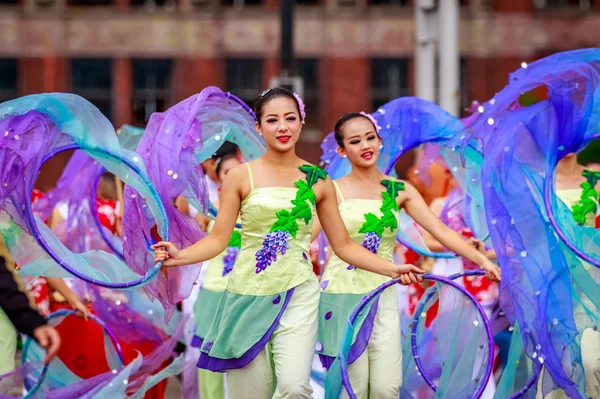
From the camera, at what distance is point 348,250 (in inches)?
242

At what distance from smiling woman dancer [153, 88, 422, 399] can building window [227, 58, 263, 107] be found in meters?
24.9

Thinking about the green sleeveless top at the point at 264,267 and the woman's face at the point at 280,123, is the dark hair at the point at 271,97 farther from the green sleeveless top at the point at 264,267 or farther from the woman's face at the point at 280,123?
the green sleeveless top at the point at 264,267

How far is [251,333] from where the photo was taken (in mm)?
5746

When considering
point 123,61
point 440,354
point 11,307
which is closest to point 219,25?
point 123,61

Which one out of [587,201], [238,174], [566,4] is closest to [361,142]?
[238,174]

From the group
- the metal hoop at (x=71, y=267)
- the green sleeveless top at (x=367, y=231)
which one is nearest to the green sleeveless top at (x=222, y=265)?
the green sleeveless top at (x=367, y=231)

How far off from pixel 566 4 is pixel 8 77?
14830 millimetres

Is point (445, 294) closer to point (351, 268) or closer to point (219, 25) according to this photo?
point (351, 268)

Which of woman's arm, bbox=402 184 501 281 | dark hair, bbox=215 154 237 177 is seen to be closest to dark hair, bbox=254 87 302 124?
woman's arm, bbox=402 184 501 281

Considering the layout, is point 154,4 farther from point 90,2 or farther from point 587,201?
point 587,201

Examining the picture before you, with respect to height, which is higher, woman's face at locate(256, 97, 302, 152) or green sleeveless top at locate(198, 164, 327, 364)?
woman's face at locate(256, 97, 302, 152)

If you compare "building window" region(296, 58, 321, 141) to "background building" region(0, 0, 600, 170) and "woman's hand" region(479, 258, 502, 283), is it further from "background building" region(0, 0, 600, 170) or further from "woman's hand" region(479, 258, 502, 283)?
"woman's hand" region(479, 258, 502, 283)

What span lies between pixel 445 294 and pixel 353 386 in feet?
3.00

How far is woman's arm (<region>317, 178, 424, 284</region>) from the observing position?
608 cm
